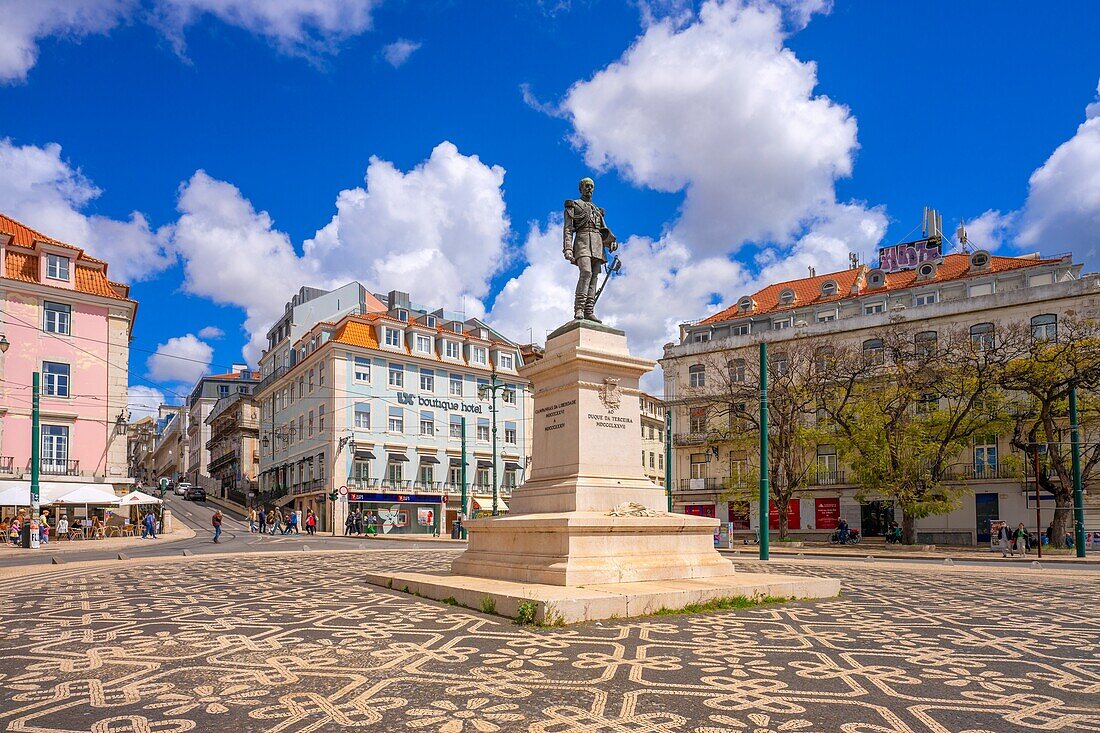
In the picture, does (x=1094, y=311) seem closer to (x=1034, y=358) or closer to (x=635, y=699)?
(x=1034, y=358)

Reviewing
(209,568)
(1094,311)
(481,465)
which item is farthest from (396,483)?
(1094,311)

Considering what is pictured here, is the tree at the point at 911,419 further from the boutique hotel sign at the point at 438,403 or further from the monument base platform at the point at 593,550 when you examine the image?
the boutique hotel sign at the point at 438,403

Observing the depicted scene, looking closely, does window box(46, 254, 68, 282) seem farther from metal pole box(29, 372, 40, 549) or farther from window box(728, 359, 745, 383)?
window box(728, 359, 745, 383)

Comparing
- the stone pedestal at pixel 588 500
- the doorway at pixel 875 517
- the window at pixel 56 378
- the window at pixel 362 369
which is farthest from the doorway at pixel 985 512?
the window at pixel 56 378

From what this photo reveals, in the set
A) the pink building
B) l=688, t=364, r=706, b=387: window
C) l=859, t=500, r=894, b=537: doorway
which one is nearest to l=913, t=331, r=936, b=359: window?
l=859, t=500, r=894, b=537: doorway

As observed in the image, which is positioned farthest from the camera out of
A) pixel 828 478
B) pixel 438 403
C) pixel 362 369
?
pixel 438 403

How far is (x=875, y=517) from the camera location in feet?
159

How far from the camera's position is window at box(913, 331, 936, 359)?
36.8 metres

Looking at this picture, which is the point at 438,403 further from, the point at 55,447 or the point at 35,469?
the point at 35,469

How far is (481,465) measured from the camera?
5834 cm

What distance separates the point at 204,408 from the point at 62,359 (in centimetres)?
6435

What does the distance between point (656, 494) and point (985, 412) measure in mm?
29666

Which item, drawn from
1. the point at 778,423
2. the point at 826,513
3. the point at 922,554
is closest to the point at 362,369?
the point at 778,423

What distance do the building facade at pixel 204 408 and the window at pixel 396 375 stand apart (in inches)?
1869
